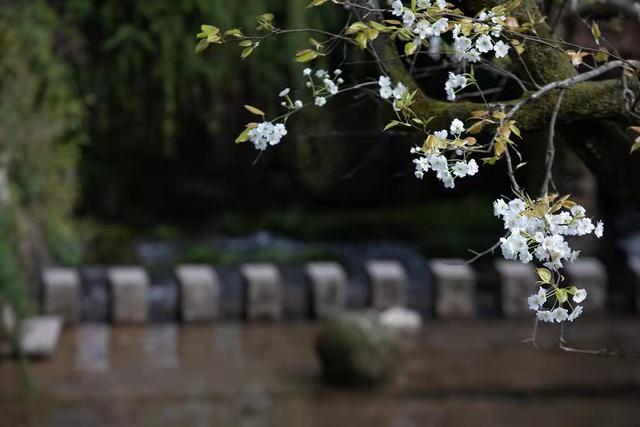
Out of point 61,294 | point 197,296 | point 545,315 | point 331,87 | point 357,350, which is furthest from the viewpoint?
point 197,296

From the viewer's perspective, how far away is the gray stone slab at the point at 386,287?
1034cm

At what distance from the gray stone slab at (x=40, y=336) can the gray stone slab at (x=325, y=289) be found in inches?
80.8

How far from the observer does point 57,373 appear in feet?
27.0

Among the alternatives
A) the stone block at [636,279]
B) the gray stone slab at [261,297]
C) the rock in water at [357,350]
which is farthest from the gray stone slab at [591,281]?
the rock in water at [357,350]

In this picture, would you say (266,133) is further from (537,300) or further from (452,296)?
(452,296)

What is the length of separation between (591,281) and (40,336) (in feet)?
14.6

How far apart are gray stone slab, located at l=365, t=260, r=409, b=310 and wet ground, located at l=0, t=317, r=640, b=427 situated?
1.67ft

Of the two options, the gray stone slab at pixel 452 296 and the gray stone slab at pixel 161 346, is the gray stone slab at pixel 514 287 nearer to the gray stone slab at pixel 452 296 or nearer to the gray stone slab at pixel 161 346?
the gray stone slab at pixel 452 296

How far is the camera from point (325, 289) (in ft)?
33.8

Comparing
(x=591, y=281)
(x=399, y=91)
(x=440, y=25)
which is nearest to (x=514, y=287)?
(x=591, y=281)

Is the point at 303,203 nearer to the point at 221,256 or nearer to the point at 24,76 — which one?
the point at 221,256

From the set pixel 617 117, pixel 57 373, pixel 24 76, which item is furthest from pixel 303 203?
pixel 617 117

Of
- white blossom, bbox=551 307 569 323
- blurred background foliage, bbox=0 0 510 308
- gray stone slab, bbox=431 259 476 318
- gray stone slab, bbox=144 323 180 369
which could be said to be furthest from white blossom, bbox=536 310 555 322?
gray stone slab, bbox=431 259 476 318

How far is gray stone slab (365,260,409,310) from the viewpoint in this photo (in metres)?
10.3
